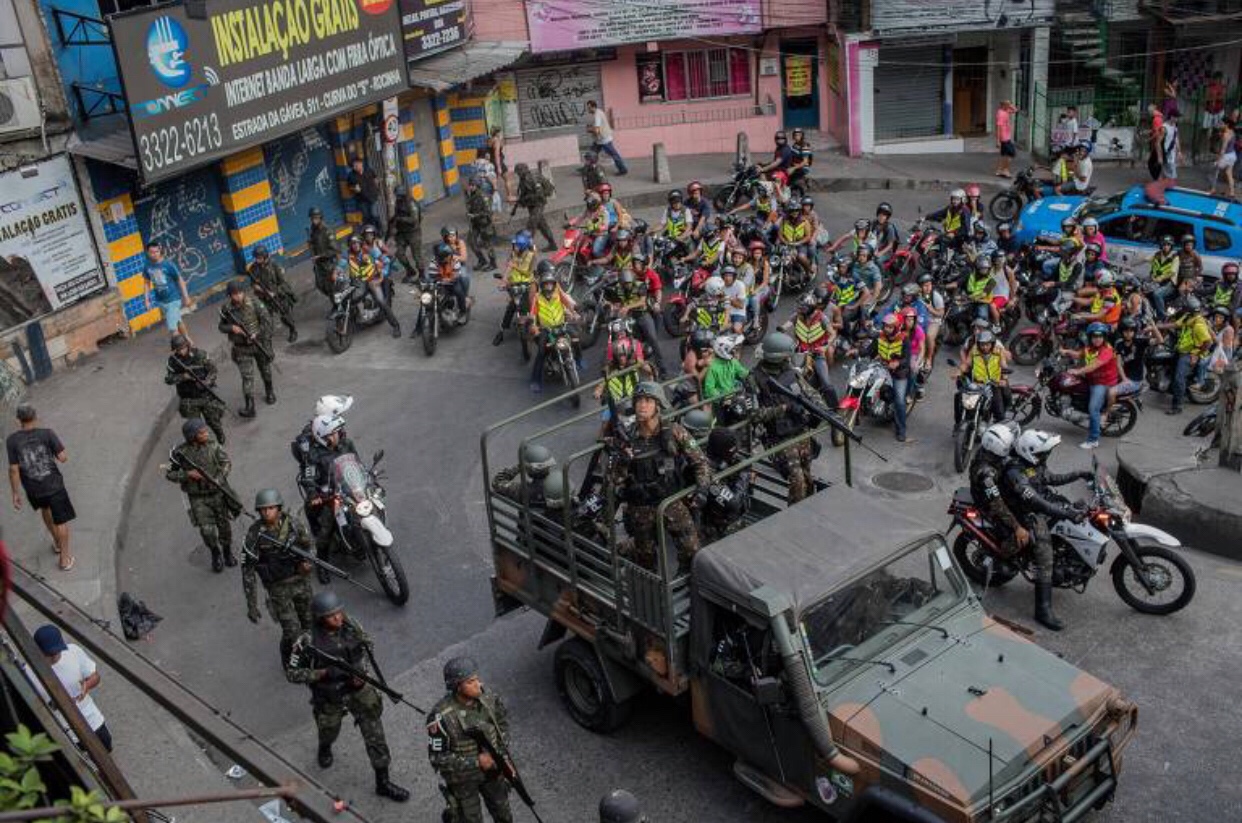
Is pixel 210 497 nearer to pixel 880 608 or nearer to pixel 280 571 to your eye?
pixel 280 571

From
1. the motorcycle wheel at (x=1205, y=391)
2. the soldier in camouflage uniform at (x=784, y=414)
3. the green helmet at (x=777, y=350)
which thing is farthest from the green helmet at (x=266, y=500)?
the motorcycle wheel at (x=1205, y=391)

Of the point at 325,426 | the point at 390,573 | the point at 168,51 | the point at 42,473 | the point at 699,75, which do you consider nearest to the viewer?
the point at 390,573

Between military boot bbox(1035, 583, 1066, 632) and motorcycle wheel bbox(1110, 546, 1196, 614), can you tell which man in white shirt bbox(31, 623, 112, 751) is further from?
motorcycle wheel bbox(1110, 546, 1196, 614)

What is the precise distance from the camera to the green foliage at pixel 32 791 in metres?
4.62

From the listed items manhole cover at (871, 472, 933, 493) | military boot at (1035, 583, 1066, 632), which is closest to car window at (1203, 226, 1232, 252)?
manhole cover at (871, 472, 933, 493)

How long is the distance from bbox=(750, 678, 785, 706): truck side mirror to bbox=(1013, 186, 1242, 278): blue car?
12470 millimetres

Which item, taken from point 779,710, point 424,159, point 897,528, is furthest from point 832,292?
point 424,159

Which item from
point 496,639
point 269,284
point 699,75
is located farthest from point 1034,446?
point 699,75

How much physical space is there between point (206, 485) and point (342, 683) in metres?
4.04

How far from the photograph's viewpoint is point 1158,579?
11359 mm

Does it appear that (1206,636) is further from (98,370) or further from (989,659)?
(98,370)

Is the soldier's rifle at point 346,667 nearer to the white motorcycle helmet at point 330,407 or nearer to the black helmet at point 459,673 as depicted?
the black helmet at point 459,673

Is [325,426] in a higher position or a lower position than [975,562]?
higher

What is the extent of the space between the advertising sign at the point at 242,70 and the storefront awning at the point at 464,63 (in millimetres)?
1279
